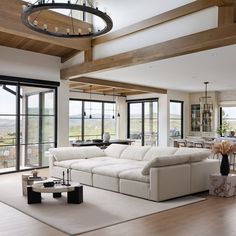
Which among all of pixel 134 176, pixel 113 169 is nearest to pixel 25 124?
pixel 113 169

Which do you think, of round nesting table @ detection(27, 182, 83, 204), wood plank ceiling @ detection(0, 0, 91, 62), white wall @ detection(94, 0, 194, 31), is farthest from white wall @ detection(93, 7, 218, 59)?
round nesting table @ detection(27, 182, 83, 204)

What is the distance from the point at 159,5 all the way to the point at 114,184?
3590 mm

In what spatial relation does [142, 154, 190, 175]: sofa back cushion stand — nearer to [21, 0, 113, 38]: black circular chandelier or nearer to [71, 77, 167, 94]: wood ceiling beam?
[21, 0, 113, 38]: black circular chandelier

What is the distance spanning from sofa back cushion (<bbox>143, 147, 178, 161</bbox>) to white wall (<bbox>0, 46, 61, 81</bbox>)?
3.92m

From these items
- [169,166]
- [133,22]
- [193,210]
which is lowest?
[193,210]

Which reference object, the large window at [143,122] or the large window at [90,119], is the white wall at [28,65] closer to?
the large window at [90,119]

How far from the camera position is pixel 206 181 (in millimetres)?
6102

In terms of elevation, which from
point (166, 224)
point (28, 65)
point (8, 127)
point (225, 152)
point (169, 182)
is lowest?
point (166, 224)

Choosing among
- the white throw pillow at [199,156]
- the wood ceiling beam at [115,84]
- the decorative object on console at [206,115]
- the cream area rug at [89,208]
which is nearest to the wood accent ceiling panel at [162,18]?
the wood ceiling beam at [115,84]

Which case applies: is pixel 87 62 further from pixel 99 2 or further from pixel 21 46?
pixel 99 2

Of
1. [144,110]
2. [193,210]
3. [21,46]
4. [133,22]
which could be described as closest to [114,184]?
[193,210]

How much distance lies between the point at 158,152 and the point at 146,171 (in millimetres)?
1693

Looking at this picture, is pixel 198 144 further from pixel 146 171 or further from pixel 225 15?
pixel 225 15

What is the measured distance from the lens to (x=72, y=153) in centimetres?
771
